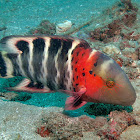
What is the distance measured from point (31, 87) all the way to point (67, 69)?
86cm

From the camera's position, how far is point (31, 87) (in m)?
2.85

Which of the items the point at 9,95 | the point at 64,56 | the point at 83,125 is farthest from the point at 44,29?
the point at 83,125

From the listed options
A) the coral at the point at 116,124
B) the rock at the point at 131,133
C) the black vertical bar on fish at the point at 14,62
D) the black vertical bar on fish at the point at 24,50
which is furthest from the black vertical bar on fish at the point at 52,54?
the rock at the point at 131,133

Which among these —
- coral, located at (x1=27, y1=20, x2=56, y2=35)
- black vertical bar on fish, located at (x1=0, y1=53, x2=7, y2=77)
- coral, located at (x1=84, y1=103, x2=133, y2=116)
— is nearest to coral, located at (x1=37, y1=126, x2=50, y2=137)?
coral, located at (x1=84, y1=103, x2=133, y2=116)

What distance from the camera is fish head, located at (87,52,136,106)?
219cm

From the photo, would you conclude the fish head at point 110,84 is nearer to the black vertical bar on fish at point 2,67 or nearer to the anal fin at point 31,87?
the anal fin at point 31,87

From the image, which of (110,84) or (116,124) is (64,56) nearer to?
(110,84)

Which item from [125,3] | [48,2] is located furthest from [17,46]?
[48,2]

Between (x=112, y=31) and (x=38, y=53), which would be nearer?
(x=38, y=53)

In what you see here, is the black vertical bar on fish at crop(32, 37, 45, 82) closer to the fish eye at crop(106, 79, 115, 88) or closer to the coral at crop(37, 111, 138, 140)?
the coral at crop(37, 111, 138, 140)

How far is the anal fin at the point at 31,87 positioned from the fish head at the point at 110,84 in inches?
38.1

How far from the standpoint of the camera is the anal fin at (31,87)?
276cm

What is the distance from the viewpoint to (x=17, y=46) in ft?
9.16

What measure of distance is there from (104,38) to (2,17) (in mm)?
8168
